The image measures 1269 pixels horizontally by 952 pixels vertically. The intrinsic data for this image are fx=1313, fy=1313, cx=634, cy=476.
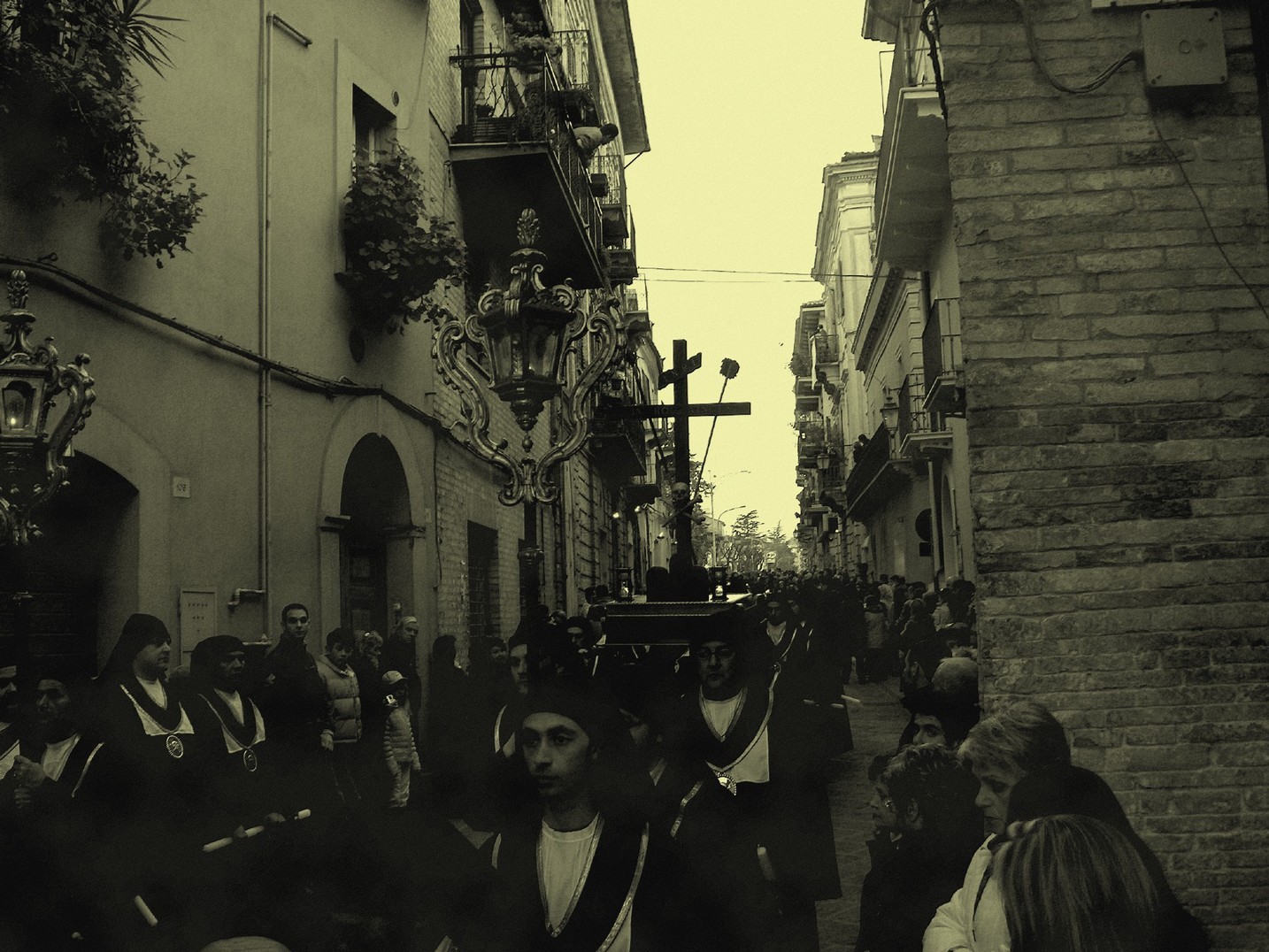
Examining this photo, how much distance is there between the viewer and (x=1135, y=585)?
6031 mm

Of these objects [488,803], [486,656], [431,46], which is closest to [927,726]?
[488,803]

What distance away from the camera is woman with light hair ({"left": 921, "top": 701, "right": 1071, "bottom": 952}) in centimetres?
301

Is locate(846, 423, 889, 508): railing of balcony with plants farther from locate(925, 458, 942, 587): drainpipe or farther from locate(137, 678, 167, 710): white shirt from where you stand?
locate(137, 678, 167, 710): white shirt

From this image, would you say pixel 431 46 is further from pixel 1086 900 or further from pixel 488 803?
pixel 1086 900

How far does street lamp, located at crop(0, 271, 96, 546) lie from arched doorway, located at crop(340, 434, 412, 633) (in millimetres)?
7243

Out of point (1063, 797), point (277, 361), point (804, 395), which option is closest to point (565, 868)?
point (1063, 797)

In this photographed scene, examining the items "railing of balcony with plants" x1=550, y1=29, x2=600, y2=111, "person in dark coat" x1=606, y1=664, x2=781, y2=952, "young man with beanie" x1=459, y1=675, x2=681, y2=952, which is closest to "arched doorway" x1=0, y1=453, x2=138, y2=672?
"person in dark coat" x1=606, y1=664, x2=781, y2=952

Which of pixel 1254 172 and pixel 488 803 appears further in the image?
pixel 1254 172

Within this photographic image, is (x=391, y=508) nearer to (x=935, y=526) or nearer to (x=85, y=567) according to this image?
(x=85, y=567)

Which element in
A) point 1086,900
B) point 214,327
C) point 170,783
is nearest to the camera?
point 1086,900

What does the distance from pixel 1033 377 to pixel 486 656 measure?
772 cm

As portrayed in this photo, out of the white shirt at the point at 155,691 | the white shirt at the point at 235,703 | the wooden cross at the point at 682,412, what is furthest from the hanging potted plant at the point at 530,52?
the white shirt at the point at 155,691

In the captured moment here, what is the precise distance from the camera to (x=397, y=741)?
10219 mm

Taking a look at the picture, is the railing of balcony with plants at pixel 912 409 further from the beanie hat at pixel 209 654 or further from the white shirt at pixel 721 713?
the beanie hat at pixel 209 654
